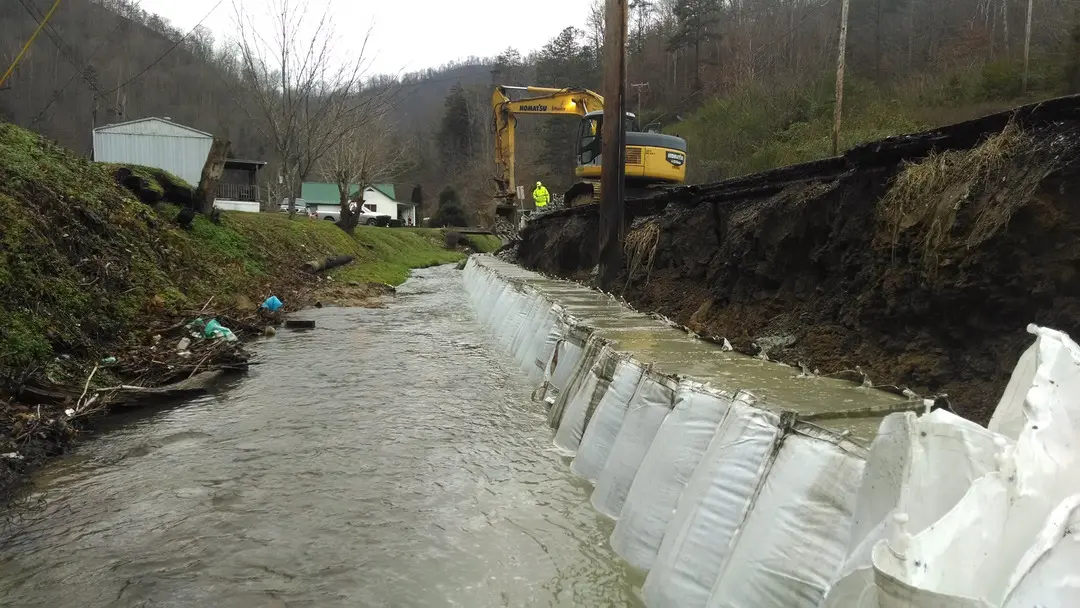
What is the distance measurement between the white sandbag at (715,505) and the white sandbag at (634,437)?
0.74 m

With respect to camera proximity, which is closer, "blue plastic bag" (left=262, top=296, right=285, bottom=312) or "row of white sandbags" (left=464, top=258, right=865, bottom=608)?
"row of white sandbags" (left=464, top=258, right=865, bottom=608)

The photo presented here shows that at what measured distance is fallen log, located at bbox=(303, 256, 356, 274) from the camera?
1677cm

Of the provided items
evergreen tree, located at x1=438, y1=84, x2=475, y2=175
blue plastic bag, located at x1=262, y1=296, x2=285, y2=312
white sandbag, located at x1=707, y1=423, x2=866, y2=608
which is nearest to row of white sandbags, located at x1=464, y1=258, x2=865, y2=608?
white sandbag, located at x1=707, y1=423, x2=866, y2=608

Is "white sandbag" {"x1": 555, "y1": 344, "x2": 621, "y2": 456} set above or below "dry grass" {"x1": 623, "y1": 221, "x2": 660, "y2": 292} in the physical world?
below

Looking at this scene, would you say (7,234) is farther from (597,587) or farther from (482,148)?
(482,148)

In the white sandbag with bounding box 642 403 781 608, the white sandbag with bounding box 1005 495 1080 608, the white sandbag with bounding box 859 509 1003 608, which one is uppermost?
the white sandbag with bounding box 1005 495 1080 608

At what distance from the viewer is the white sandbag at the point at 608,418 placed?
416cm

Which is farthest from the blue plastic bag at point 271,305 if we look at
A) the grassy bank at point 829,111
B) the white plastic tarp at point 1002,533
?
the grassy bank at point 829,111

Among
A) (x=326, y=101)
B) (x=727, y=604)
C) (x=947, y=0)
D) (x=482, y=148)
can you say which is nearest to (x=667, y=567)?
(x=727, y=604)

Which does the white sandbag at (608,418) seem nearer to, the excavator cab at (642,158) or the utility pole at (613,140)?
the utility pole at (613,140)

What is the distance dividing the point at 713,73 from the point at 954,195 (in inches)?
1741

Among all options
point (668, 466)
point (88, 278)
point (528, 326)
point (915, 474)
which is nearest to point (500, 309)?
point (528, 326)

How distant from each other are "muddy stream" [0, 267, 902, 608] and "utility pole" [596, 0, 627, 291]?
4.08 metres

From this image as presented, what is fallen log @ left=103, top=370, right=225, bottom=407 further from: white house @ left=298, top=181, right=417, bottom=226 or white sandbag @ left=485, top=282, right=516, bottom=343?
white house @ left=298, top=181, right=417, bottom=226
